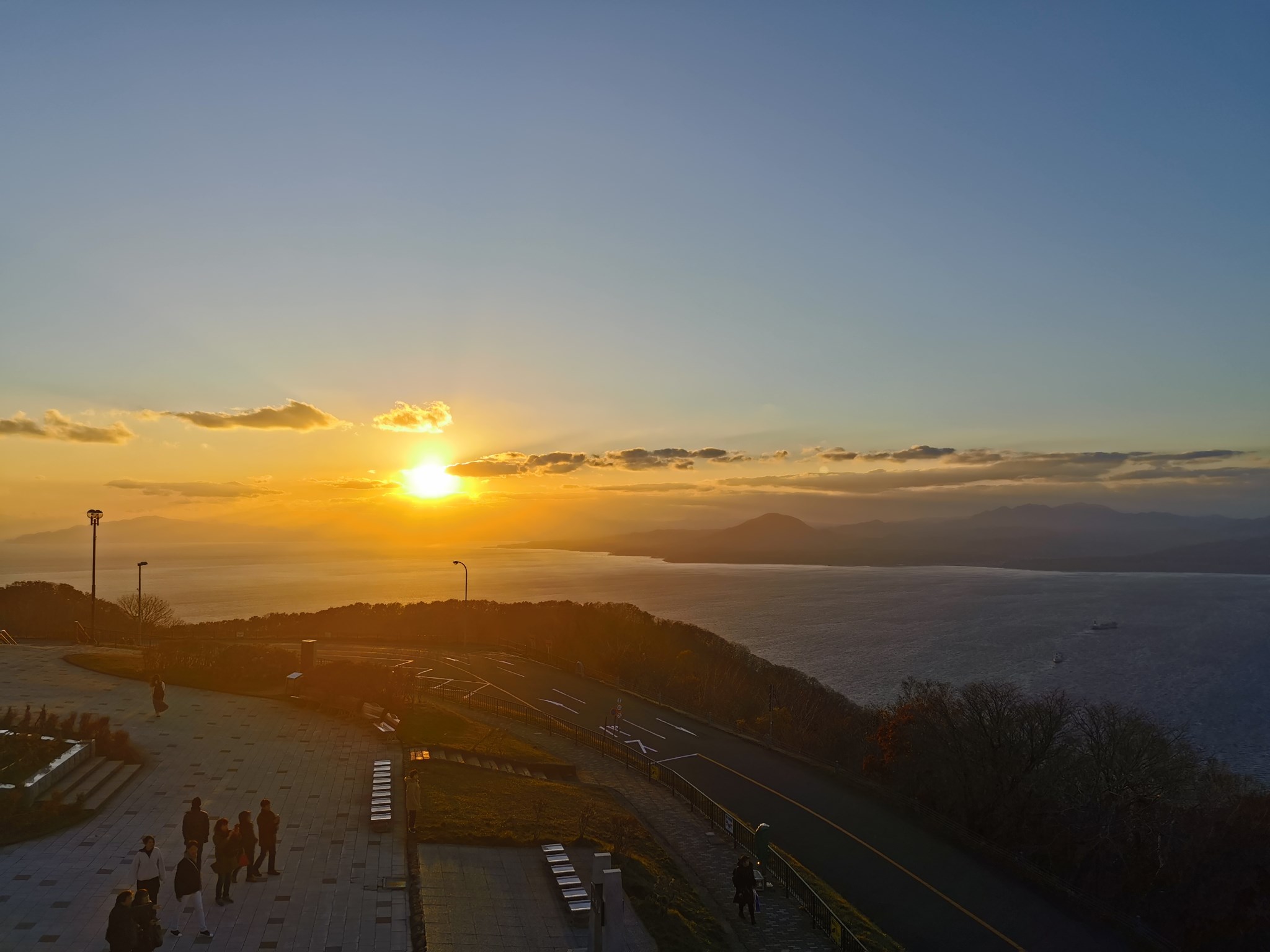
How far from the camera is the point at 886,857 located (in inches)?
803

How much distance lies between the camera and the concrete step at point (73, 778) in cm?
1541

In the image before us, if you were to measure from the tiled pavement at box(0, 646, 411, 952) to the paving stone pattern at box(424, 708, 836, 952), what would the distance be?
188 cm

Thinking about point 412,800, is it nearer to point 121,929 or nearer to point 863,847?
point 121,929

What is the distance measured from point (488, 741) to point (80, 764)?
37.4 feet

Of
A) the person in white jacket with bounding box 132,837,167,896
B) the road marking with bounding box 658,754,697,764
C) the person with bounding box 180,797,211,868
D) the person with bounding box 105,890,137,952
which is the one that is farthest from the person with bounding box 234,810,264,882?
the road marking with bounding box 658,754,697,764

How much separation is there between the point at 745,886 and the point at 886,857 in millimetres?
6647

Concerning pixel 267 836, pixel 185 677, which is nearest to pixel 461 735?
pixel 185 677

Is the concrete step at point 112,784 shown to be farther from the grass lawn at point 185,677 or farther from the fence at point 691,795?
the fence at point 691,795

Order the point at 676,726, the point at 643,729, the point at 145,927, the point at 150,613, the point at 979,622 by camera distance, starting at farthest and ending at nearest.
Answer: the point at 979,622 → the point at 150,613 → the point at 676,726 → the point at 643,729 → the point at 145,927

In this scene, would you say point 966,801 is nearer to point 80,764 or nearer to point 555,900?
point 555,900

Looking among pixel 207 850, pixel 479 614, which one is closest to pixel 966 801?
pixel 207 850

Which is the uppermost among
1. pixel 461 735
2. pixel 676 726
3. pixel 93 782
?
pixel 93 782

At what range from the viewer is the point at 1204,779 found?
27.9m

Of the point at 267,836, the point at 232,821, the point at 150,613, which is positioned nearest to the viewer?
the point at 267,836
